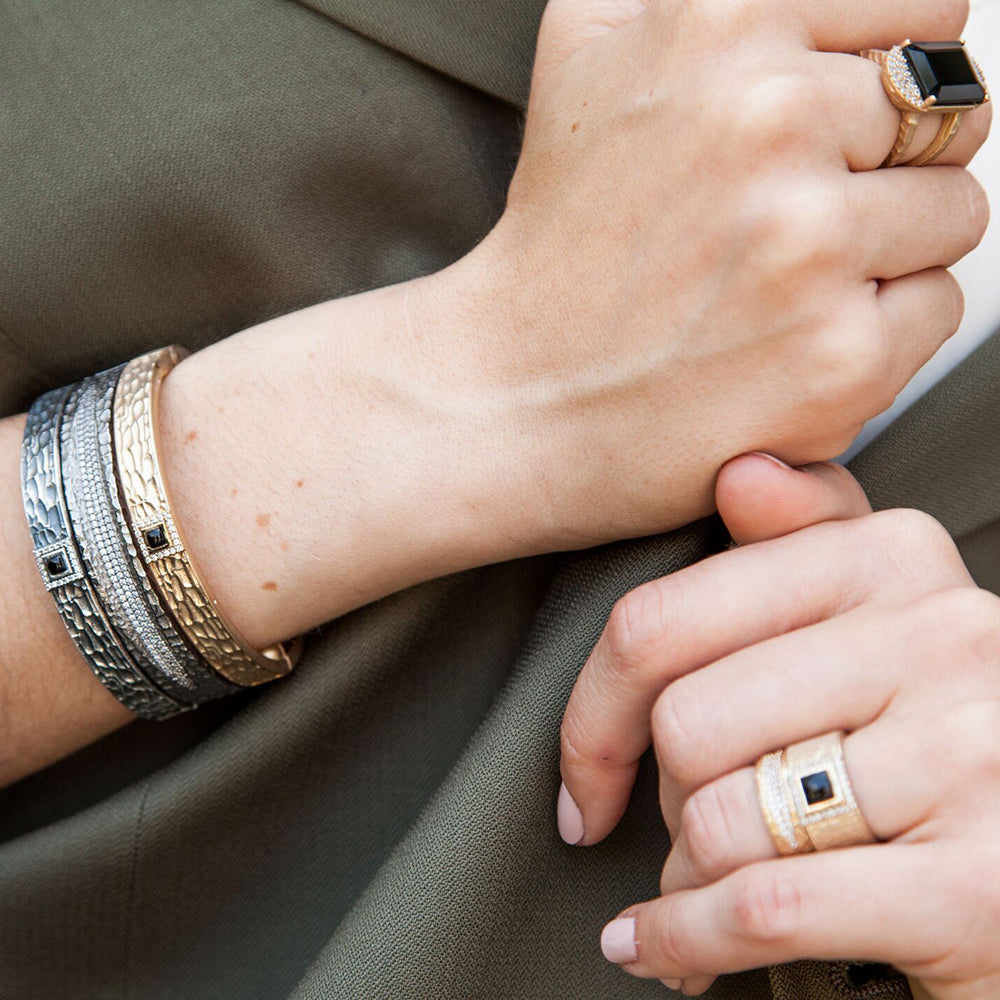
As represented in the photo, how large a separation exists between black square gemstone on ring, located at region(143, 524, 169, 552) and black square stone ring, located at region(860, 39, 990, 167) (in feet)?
2.29

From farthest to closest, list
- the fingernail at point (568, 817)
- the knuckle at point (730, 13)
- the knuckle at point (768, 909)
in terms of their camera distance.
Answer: the fingernail at point (568, 817), the knuckle at point (730, 13), the knuckle at point (768, 909)

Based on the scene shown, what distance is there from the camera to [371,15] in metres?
0.89

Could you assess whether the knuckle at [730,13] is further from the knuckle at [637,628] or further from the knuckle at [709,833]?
the knuckle at [709,833]

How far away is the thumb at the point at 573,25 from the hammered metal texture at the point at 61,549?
0.56m

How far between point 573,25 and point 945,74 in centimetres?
32

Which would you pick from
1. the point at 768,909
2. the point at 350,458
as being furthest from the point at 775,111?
the point at 768,909

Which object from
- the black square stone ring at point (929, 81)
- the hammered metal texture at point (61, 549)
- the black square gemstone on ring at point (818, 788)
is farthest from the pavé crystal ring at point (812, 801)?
the hammered metal texture at point (61, 549)

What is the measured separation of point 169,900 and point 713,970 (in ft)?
2.02

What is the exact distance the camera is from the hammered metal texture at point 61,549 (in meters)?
0.80

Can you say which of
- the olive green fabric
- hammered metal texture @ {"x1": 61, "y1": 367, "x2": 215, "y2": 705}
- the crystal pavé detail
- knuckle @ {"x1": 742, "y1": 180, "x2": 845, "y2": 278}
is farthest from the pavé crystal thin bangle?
the crystal pavé detail

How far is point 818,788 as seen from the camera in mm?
615

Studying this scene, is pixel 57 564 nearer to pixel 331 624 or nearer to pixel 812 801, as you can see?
pixel 331 624

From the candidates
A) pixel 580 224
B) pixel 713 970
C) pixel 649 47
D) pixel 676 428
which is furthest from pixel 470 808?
pixel 649 47

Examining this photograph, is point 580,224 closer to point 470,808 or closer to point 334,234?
point 334,234
